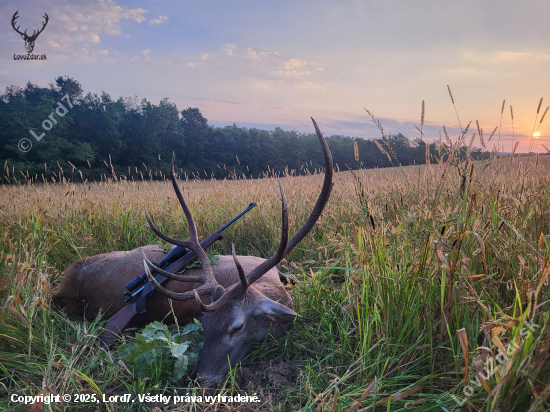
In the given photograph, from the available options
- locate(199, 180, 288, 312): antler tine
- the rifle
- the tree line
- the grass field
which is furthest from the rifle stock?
the tree line

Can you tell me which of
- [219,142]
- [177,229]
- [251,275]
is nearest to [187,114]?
[219,142]

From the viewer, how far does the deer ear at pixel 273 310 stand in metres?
2.64

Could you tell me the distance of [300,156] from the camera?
1752 inches

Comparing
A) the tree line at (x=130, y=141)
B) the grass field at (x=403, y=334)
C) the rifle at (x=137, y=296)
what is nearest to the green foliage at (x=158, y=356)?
the grass field at (x=403, y=334)

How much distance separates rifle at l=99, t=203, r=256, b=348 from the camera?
3.07 meters

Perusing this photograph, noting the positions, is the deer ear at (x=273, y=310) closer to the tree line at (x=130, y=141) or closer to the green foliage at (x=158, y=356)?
the green foliage at (x=158, y=356)

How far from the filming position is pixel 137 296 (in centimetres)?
331

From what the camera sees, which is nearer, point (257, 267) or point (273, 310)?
point (273, 310)

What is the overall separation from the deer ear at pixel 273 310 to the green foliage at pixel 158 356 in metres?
0.63

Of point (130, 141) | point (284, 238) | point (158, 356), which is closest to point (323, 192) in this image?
point (284, 238)

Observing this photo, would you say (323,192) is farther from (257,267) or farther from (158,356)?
(158,356)

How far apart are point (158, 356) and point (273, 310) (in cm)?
94

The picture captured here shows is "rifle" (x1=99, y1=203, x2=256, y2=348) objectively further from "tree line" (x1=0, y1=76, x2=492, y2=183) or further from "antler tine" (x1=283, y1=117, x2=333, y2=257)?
"tree line" (x1=0, y1=76, x2=492, y2=183)

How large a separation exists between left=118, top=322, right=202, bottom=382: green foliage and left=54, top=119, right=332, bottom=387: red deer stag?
6.0 inches
